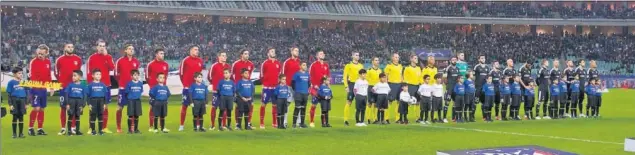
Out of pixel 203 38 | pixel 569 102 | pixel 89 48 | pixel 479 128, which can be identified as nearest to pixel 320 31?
pixel 203 38

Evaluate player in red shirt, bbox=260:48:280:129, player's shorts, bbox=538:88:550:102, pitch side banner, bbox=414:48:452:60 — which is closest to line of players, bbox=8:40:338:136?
player in red shirt, bbox=260:48:280:129

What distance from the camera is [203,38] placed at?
5556 centimetres

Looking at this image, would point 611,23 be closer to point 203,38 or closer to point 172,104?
point 203,38

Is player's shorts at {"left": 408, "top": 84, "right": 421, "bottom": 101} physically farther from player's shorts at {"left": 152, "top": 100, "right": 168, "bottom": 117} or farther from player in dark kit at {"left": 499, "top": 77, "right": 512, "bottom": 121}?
player's shorts at {"left": 152, "top": 100, "right": 168, "bottom": 117}

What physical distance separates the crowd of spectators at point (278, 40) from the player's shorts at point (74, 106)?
29449 mm

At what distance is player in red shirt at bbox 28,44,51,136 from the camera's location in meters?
16.2

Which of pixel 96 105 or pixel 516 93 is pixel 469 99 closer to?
pixel 516 93

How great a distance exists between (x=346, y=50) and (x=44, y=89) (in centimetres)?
4397

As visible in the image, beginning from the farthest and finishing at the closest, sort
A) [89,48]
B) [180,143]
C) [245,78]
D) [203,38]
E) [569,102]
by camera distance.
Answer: [203,38] → [89,48] → [569,102] → [245,78] → [180,143]

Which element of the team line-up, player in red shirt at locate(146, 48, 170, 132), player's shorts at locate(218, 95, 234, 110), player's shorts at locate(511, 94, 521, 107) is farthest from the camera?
player's shorts at locate(511, 94, 521, 107)

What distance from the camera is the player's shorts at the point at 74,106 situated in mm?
15984

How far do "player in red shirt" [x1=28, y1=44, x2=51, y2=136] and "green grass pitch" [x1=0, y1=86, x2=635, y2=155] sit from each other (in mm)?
389

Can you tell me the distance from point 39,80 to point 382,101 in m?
7.55

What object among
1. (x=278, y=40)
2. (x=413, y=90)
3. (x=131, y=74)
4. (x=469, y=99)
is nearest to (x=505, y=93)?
(x=469, y=99)
